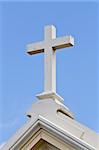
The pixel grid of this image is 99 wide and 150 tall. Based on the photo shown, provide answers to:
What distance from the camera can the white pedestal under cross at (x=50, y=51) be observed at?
30.9 ft

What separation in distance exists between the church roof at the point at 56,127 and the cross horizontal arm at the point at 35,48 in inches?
42.0

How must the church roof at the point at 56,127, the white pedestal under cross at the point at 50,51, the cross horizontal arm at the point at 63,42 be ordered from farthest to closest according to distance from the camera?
the cross horizontal arm at the point at 63,42 → the white pedestal under cross at the point at 50,51 → the church roof at the point at 56,127

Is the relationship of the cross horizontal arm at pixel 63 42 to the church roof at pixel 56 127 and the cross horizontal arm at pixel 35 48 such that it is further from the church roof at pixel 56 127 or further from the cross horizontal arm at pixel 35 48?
the church roof at pixel 56 127

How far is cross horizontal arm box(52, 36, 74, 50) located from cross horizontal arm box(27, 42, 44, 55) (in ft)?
0.84

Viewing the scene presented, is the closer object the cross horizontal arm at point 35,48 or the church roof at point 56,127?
the church roof at point 56,127

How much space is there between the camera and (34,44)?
9.98m

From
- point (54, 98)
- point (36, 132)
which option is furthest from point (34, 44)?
point (36, 132)

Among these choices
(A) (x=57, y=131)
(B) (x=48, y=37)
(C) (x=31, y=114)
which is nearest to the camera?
(A) (x=57, y=131)

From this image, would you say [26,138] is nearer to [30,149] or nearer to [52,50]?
[30,149]

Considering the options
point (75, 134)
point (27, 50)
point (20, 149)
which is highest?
point (27, 50)

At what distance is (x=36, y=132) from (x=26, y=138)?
0.61 ft

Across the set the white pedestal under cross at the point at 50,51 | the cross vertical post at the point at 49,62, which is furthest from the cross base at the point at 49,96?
the cross vertical post at the point at 49,62

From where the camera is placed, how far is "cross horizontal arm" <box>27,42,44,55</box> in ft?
32.4

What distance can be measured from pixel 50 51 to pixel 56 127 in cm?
163
